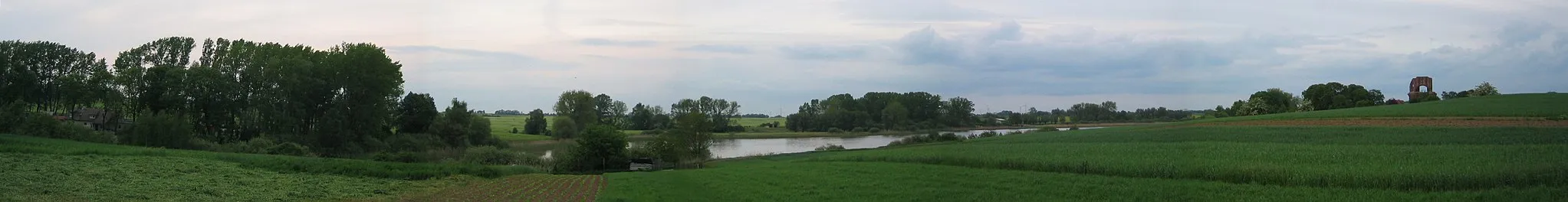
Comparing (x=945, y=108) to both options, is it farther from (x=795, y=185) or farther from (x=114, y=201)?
(x=114, y=201)

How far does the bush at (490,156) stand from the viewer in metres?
48.3

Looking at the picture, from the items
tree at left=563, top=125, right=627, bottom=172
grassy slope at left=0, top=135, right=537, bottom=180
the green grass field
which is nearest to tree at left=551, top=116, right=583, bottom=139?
tree at left=563, top=125, right=627, bottom=172

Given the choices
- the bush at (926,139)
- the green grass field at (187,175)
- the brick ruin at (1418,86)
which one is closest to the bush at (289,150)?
the green grass field at (187,175)

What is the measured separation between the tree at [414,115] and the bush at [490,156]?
17.9m

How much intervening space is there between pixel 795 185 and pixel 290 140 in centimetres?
4534

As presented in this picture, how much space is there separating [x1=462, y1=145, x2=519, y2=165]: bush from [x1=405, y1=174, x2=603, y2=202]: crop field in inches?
786

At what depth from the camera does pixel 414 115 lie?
222 feet

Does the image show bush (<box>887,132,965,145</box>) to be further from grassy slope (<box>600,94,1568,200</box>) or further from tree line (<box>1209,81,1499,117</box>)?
grassy slope (<box>600,94,1568,200</box>)

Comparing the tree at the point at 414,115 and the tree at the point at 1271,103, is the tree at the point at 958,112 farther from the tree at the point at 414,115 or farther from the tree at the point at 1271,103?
the tree at the point at 414,115

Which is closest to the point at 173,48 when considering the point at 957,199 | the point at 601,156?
the point at 601,156

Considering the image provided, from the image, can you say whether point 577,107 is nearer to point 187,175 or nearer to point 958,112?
point 958,112

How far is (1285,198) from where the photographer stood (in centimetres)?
1623

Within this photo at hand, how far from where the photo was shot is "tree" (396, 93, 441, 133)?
221 feet

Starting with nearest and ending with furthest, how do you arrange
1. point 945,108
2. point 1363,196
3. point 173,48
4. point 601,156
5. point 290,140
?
point 1363,196 → point 601,156 → point 290,140 → point 173,48 → point 945,108
